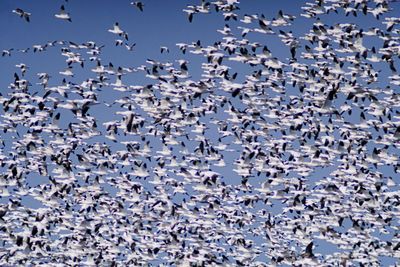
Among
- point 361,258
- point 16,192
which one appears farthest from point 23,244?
point 361,258

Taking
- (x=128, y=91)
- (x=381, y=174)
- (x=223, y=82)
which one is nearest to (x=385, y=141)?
(x=381, y=174)

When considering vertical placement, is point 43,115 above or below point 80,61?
below

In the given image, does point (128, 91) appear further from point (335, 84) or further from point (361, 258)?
point (361, 258)

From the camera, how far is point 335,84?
34.8 m

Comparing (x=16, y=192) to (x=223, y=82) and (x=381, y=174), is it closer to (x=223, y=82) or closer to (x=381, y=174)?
(x=223, y=82)

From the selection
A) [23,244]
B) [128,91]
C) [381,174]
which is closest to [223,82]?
[128,91]

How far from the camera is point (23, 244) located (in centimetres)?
3569

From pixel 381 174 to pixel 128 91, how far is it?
396 inches

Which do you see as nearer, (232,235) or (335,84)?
(335,84)

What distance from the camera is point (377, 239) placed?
3588 centimetres

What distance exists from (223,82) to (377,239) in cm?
806

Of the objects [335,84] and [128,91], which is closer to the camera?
[335,84]

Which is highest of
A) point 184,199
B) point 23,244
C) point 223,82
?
point 223,82

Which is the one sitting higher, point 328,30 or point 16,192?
point 328,30
